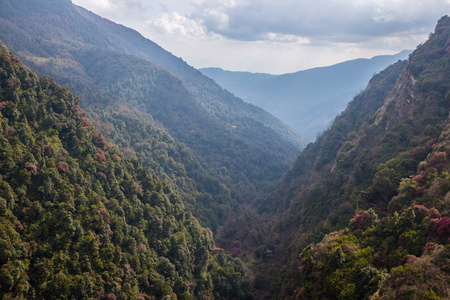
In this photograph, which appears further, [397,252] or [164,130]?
[164,130]

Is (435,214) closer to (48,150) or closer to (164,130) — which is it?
(48,150)

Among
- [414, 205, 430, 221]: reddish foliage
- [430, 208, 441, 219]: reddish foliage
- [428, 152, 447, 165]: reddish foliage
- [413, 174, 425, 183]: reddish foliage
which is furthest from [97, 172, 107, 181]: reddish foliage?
[428, 152, 447, 165]: reddish foliage

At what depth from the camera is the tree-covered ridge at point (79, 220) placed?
3117 centimetres

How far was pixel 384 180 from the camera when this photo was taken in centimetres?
4109

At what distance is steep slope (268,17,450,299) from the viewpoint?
27062 millimetres

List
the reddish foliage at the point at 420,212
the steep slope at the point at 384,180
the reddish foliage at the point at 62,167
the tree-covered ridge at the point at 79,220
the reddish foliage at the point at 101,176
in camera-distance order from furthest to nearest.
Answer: the reddish foliage at the point at 101,176
the reddish foliage at the point at 62,167
the tree-covered ridge at the point at 79,220
the reddish foliage at the point at 420,212
the steep slope at the point at 384,180

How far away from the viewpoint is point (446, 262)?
20531mm

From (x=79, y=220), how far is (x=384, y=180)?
133 feet

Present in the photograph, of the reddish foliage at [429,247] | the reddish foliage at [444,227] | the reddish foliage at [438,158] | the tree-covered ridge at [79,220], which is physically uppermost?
the reddish foliage at [438,158]

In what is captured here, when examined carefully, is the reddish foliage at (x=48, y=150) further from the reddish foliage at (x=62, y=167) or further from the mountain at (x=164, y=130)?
the mountain at (x=164, y=130)

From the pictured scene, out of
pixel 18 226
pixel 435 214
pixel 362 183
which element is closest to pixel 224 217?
pixel 362 183

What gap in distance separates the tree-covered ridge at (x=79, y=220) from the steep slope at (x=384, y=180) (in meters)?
17.0

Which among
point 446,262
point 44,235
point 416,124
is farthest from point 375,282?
point 416,124

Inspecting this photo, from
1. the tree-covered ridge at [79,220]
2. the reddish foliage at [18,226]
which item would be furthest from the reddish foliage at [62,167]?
the reddish foliage at [18,226]
